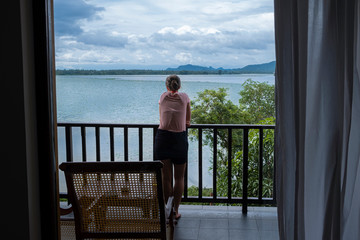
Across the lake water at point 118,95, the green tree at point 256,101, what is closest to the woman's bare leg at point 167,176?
the green tree at point 256,101

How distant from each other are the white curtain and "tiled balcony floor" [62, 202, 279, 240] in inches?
65.9

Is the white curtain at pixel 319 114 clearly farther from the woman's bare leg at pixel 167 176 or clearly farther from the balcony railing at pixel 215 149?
the balcony railing at pixel 215 149

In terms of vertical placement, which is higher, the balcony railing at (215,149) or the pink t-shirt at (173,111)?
the pink t-shirt at (173,111)

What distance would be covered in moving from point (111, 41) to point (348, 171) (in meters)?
13.1

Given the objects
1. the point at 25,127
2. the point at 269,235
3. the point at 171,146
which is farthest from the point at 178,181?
the point at 25,127

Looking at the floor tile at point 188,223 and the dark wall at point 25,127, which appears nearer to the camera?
the dark wall at point 25,127

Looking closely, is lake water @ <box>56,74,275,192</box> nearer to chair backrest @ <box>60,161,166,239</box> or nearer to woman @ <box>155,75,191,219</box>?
woman @ <box>155,75,191,219</box>

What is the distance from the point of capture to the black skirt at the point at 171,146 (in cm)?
336

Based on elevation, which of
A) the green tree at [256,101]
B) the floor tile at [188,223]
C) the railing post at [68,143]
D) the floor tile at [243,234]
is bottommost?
the floor tile at [243,234]

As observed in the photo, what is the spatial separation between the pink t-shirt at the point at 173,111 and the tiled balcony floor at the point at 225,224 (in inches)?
37.8

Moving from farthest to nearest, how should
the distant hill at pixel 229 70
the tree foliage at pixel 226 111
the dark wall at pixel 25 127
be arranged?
the distant hill at pixel 229 70, the tree foliage at pixel 226 111, the dark wall at pixel 25 127

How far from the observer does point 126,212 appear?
2.24 m

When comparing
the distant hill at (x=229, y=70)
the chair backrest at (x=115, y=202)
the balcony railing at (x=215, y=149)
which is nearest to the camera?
the chair backrest at (x=115, y=202)

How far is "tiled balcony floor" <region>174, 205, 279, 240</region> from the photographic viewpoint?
3217 millimetres
